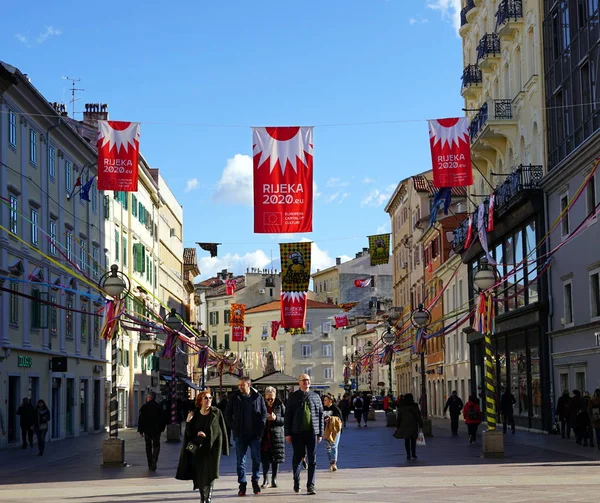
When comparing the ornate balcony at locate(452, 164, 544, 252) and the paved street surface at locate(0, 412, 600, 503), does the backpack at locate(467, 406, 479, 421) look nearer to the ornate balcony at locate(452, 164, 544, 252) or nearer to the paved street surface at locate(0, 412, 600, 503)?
the paved street surface at locate(0, 412, 600, 503)

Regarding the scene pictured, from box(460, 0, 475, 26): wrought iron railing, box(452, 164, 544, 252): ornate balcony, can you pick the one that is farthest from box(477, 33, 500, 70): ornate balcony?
box(452, 164, 544, 252): ornate balcony

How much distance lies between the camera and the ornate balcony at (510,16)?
44562 millimetres

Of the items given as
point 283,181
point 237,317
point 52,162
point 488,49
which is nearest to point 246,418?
point 283,181

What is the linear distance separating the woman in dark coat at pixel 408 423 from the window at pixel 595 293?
11119 mm

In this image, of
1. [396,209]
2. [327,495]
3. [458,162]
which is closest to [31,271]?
[458,162]

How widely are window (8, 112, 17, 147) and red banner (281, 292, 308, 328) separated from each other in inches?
1260

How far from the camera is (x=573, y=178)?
37.2 meters

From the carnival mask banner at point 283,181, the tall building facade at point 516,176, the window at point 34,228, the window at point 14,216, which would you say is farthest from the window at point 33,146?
the carnival mask banner at point 283,181

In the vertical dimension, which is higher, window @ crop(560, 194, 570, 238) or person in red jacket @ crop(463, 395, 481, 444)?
window @ crop(560, 194, 570, 238)

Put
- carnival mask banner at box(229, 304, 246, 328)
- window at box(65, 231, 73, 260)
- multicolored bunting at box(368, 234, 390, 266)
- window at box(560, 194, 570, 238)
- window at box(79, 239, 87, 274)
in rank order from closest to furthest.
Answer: window at box(560, 194, 570, 238) < window at box(65, 231, 73, 260) < window at box(79, 239, 87, 274) < multicolored bunting at box(368, 234, 390, 266) < carnival mask banner at box(229, 304, 246, 328)

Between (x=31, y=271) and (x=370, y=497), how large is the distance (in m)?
26.4

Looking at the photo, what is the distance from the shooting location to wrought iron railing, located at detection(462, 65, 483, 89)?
52.3 metres

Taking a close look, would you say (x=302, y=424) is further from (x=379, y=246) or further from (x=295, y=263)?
(x=379, y=246)

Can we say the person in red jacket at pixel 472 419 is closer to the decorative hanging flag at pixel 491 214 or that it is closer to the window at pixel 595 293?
the window at pixel 595 293
